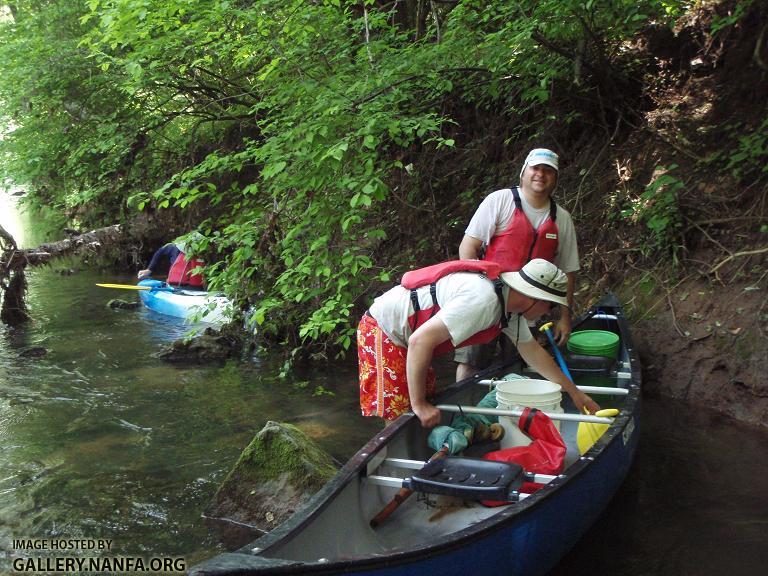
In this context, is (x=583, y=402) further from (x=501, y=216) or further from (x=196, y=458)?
(x=196, y=458)

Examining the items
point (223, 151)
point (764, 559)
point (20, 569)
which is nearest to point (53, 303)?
point (223, 151)

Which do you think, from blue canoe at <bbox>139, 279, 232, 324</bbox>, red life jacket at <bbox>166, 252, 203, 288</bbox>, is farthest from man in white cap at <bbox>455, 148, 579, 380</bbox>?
red life jacket at <bbox>166, 252, 203, 288</bbox>

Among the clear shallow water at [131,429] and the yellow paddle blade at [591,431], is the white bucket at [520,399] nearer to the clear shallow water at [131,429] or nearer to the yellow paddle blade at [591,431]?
the yellow paddle blade at [591,431]

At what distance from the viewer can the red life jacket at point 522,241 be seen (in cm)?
488

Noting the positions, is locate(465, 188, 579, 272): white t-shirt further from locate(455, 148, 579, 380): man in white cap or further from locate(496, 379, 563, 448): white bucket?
locate(496, 379, 563, 448): white bucket

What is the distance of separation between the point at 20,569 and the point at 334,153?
3.32m

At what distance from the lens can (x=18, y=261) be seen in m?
9.78

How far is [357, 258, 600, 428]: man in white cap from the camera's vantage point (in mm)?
Result: 3436

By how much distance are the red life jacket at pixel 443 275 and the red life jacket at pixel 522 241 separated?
3.78 ft

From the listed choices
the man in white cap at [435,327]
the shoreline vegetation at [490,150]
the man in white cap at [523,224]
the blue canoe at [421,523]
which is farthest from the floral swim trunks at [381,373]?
the shoreline vegetation at [490,150]

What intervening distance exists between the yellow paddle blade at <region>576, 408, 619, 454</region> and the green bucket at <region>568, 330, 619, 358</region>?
1429 millimetres

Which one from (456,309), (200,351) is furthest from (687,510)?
(200,351)

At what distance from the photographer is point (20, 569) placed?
13.2ft

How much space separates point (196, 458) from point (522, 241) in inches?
115
